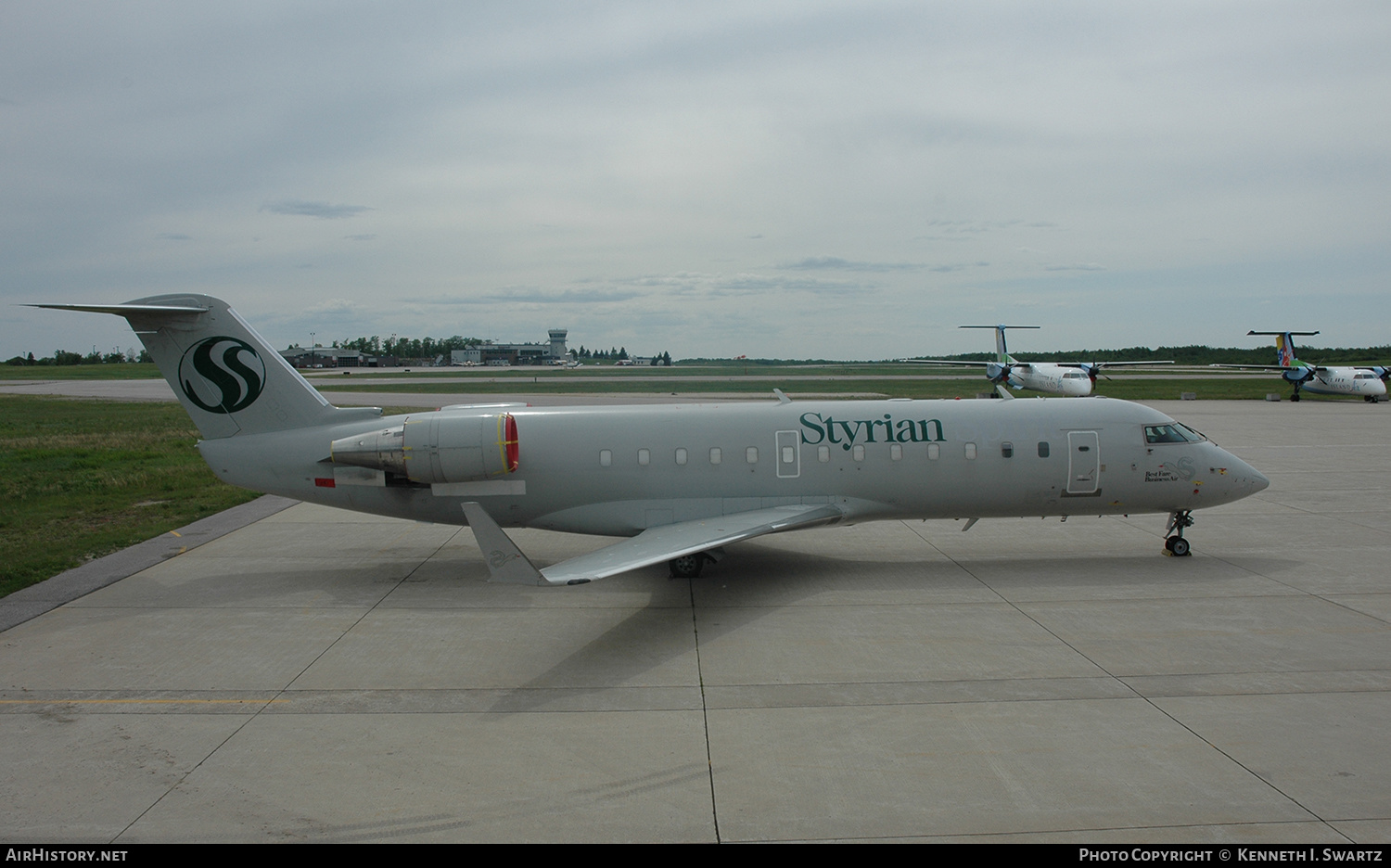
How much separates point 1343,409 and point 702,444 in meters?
43.8

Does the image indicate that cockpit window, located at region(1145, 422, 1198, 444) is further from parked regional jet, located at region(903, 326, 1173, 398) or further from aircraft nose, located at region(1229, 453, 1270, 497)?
parked regional jet, located at region(903, 326, 1173, 398)

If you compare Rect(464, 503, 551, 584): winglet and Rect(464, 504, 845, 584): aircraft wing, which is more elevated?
Rect(464, 503, 551, 584): winglet

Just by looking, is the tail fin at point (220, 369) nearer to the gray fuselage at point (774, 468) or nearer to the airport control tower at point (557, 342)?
the gray fuselage at point (774, 468)

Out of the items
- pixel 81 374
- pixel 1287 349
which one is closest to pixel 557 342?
pixel 81 374

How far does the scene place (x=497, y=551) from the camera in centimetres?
934

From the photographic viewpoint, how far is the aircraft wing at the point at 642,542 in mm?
9250

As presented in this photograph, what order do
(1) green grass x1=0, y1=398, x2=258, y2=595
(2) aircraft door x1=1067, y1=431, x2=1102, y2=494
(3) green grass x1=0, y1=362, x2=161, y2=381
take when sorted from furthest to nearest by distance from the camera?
1. (3) green grass x1=0, y1=362, x2=161, y2=381
2. (1) green grass x1=0, y1=398, x2=258, y2=595
3. (2) aircraft door x1=1067, y1=431, x2=1102, y2=494

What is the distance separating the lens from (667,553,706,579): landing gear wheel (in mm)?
13445

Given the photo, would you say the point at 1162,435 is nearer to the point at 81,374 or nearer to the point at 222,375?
the point at 222,375

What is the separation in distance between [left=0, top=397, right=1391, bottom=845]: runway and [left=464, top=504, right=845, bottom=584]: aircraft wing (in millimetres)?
1000

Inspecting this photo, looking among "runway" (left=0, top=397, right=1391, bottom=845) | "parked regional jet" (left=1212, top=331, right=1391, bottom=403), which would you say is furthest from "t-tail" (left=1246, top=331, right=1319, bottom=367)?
"runway" (left=0, top=397, right=1391, bottom=845)

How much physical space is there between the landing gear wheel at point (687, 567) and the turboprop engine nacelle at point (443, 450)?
314 centimetres
